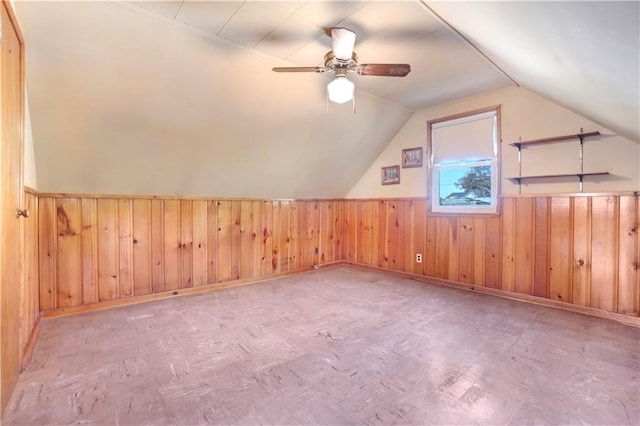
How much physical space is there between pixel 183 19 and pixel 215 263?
2.64 meters

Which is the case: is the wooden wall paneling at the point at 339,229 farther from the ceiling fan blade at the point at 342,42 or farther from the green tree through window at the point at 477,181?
the ceiling fan blade at the point at 342,42

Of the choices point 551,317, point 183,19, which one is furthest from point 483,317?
point 183,19

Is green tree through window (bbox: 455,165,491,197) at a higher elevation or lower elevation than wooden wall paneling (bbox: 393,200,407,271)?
higher

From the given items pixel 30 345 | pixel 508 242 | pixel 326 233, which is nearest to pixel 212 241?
pixel 30 345

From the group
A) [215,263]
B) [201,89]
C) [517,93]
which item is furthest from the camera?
[215,263]

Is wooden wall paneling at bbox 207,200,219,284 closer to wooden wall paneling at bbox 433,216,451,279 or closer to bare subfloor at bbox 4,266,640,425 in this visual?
bare subfloor at bbox 4,266,640,425

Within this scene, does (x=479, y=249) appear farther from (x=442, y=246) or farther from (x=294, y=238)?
(x=294, y=238)

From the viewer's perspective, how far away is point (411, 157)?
4199 mm

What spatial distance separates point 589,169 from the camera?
2.82 meters

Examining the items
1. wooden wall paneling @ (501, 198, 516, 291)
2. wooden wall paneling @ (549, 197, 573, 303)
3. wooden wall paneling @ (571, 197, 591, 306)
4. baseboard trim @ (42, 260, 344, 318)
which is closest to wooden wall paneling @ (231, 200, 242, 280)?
baseboard trim @ (42, 260, 344, 318)

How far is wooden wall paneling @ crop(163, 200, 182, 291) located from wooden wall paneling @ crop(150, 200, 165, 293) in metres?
0.04

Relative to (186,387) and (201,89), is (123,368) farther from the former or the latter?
(201,89)

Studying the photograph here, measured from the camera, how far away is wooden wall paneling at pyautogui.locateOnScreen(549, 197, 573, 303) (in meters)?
2.92

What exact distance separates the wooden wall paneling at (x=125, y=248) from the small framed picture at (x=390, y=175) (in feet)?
11.2
